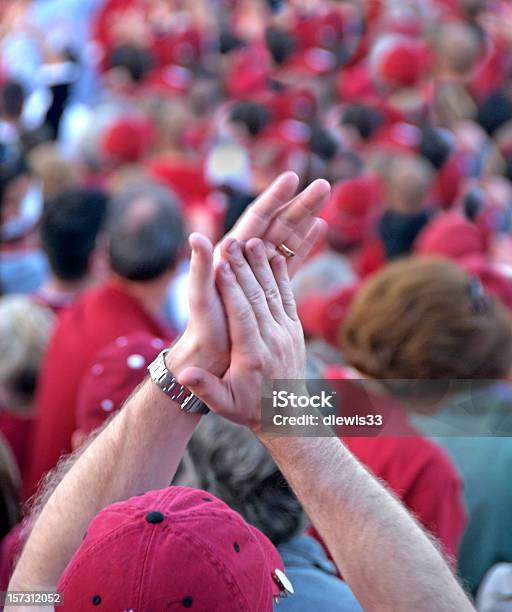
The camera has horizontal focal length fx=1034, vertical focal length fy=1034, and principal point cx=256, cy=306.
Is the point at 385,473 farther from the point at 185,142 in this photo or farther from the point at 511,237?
the point at 185,142

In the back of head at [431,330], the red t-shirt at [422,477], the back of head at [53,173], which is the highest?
the back of head at [431,330]

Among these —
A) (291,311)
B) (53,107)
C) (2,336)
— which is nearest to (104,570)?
(291,311)

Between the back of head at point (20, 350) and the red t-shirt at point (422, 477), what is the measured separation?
1.00 m

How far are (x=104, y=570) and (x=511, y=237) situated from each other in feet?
12.0

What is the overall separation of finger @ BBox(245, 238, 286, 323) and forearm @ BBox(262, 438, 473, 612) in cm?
16

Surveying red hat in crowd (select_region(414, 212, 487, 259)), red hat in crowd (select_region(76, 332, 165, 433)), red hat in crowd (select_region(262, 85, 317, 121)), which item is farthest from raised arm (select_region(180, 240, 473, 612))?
red hat in crowd (select_region(262, 85, 317, 121))

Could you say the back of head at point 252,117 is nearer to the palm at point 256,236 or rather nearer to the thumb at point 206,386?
the palm at point 256,236

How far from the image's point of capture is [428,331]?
193cm

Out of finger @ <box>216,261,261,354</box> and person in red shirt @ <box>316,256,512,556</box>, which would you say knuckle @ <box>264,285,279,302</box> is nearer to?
finger @ <box>216,261,261,354</box>

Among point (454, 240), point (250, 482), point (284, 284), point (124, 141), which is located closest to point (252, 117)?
point (124, 141)

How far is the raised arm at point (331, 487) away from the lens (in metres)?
1.21

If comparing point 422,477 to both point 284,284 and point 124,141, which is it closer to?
point 284,284

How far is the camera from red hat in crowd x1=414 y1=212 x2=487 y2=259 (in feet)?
12.2

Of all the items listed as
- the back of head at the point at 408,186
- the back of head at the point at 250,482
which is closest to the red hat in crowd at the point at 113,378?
the back of head at the point at 250,482
